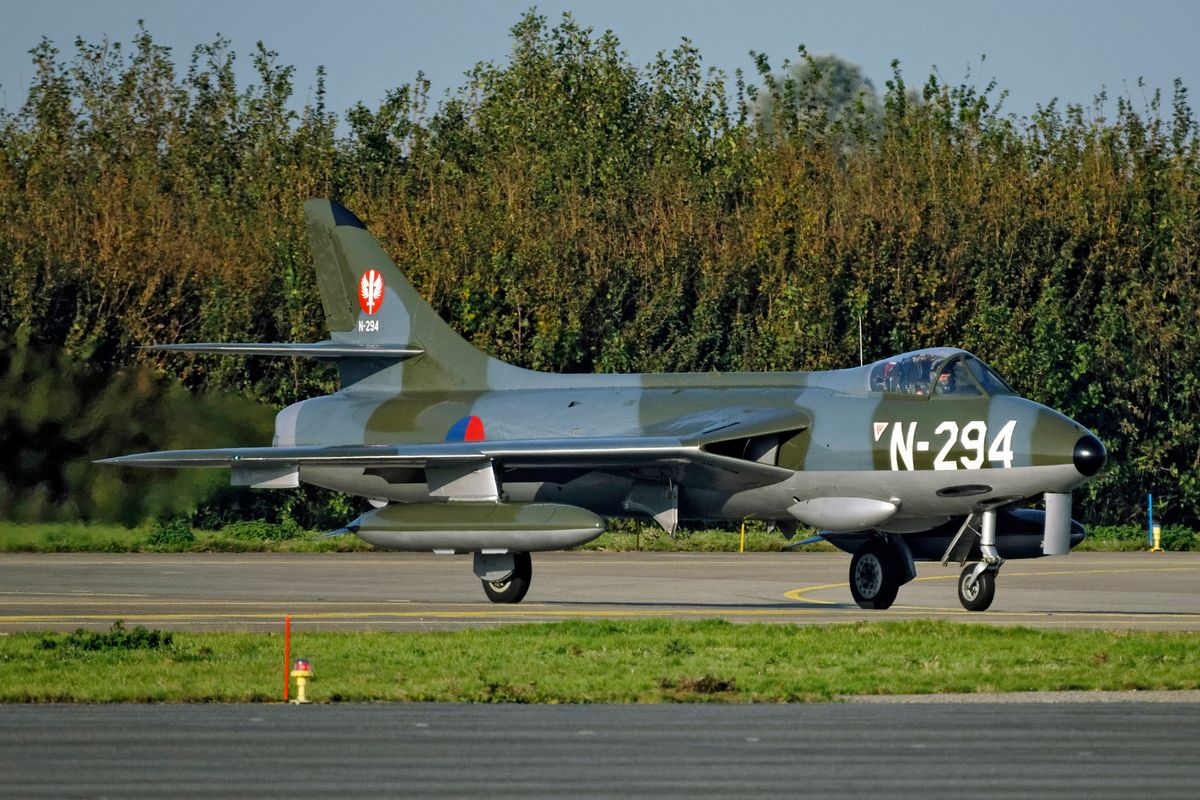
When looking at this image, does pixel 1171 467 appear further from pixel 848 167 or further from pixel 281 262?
pixel 281 262

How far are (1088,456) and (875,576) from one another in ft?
10.0

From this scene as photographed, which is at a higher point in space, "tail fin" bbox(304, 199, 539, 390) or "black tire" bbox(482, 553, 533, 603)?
"tail fin" bbox(304, 199, 539, 390)

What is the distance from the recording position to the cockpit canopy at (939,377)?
2183cm

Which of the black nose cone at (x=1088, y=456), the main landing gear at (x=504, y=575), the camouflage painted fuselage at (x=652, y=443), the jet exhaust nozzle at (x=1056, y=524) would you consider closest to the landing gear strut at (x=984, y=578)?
the camouflage painted fuselage at (x=652, y=443)

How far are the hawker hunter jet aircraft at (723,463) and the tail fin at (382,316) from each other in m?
0.54

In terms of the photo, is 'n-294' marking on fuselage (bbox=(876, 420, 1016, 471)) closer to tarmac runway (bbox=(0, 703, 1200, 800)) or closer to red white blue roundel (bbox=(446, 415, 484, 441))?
red white blue roundel (bbox=(446, 415, 484, 441))

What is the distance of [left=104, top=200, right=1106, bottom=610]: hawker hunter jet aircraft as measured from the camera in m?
21.4

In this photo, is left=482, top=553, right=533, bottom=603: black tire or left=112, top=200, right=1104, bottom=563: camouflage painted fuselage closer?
left=112, top=200, right=1104, bottom=563: camouflage painted fuselage

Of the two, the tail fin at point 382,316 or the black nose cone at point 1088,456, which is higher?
the tail fin at point 382,316

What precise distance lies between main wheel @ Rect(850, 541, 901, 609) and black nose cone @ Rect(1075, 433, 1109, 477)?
8.59 feet

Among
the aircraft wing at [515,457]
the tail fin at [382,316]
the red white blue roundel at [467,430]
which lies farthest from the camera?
the tail fin at [382,316]

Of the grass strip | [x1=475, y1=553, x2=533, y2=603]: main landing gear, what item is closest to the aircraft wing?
[x1=475, y1=553, x2=533, y2=603]: main landing gear

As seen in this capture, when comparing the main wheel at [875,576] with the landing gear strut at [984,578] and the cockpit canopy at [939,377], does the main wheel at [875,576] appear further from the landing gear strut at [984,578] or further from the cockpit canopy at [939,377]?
the cockpit canopy at [939,377]

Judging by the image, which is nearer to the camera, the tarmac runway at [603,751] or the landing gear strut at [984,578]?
the tarmac runway at [603,751]
